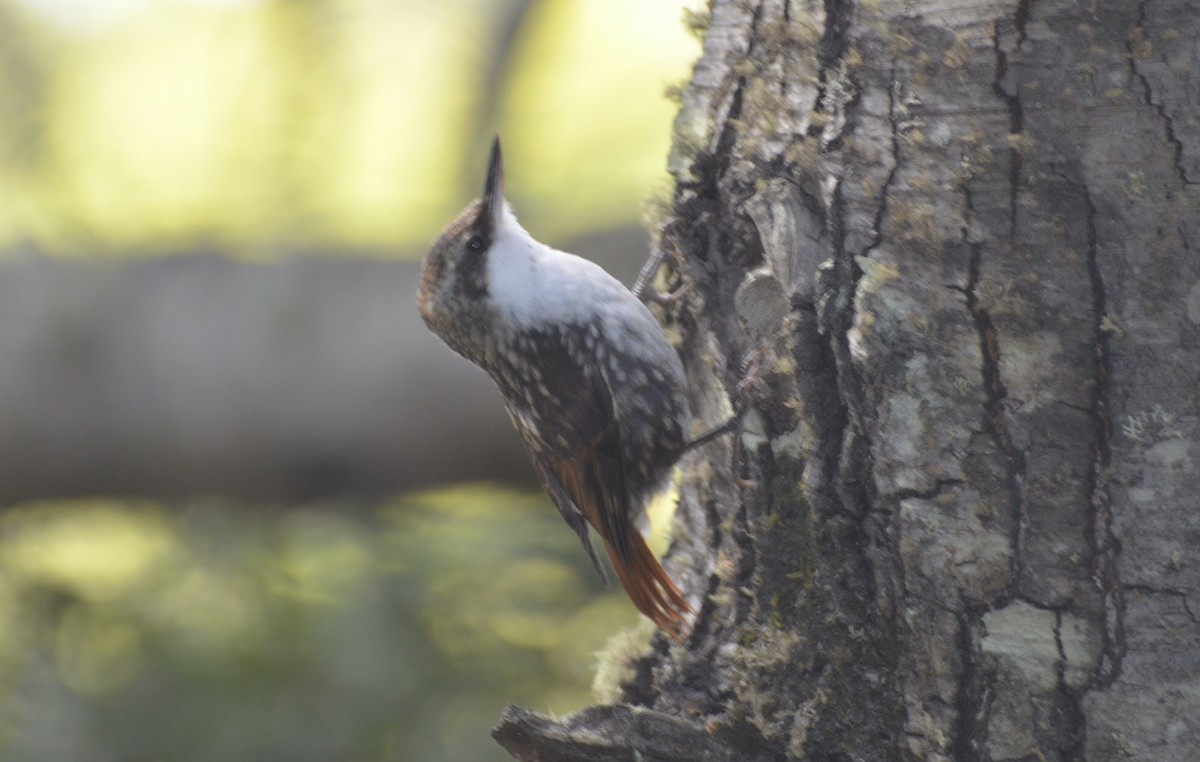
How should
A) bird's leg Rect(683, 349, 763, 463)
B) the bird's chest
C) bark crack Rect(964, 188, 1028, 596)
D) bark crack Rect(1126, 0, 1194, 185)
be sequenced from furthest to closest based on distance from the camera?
the bird's chest < bird's leg Rect(683, 349, 763, 463) < bark crack Rect(964, 188, 1028, 596) < bark crack Rect(1126, 0, 1194, 185)

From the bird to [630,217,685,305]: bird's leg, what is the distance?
0.03 meters

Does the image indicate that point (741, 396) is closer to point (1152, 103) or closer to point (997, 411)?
point (997, 411)

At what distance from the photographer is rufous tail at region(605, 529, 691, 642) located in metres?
2.28

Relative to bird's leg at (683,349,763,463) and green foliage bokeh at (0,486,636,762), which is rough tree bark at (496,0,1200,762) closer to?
bird's leg at (683,349,763,463)

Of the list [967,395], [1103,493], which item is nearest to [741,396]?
[967,395]

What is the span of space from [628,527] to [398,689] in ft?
5.29

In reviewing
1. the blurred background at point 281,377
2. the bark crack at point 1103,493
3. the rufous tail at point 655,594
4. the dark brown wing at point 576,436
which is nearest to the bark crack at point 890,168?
the bark crack at point 1103,493

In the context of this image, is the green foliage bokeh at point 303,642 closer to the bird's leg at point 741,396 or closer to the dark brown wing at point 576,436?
the dark brown wing at point 576,436

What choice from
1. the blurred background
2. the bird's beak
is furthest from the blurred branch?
the bird's beak

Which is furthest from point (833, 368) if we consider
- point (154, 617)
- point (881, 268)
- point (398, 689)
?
point (154, 617)

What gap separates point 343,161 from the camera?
5766mm

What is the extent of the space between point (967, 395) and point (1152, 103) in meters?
0.46

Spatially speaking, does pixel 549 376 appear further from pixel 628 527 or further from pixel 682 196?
pixel 682 196

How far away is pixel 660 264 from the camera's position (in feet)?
8.41
